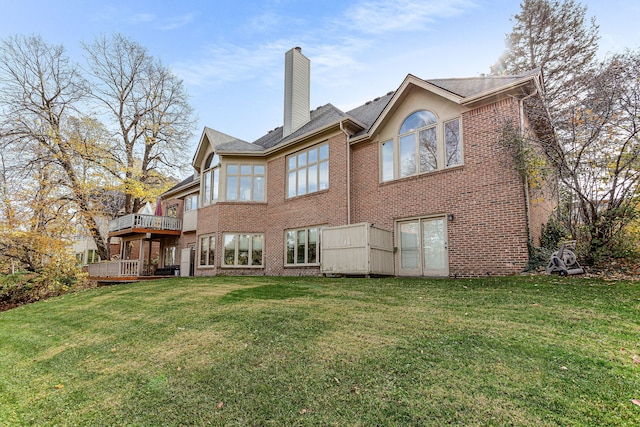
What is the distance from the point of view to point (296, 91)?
18.2m

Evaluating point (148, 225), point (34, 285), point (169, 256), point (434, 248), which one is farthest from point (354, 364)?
point (169, 256)

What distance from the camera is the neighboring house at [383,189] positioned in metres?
9.88

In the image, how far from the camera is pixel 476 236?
9992 millimetres

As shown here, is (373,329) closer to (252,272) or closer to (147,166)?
(252,272)

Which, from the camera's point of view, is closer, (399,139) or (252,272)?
(399,139)

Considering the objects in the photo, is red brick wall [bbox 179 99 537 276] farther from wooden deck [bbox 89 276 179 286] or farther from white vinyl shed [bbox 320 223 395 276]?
wooden deck [bbox 89 276 179 286]

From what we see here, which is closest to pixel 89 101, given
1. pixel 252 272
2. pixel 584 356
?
pixel 252 272

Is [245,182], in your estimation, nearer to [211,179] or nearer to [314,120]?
[211,179]

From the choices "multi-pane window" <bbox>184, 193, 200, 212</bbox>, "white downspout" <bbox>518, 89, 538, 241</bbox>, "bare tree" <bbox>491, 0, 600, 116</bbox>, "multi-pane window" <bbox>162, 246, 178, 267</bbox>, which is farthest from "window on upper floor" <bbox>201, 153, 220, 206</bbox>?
"bare tree" <bbox>491, 0, 600, 116</bbox>

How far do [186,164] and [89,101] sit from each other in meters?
6.42

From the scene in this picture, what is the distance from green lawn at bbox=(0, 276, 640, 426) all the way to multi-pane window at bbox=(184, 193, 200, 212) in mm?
14657

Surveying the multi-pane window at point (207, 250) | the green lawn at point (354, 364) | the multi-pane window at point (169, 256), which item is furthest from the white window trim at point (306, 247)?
the multi-pane window at point (169, 256)

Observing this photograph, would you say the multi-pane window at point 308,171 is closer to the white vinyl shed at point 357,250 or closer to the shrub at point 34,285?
the white vinyl shed at point 357,250

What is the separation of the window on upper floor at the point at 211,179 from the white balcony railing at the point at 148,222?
4891 mm
